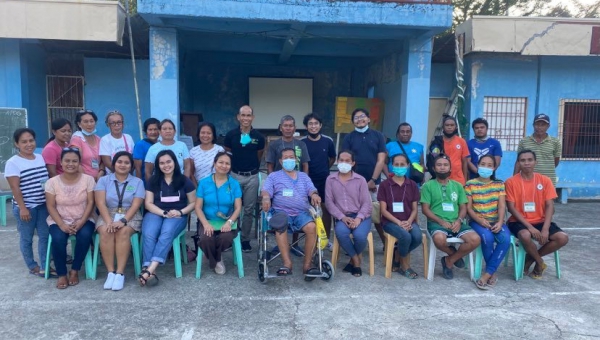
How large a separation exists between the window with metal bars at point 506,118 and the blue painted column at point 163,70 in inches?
248

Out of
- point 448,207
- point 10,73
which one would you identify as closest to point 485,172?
point 448,207

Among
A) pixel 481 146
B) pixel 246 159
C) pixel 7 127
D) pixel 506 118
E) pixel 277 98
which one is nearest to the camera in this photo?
pixel 246 159

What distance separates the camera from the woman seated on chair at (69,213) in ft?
13.6

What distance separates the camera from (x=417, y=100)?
314 inches

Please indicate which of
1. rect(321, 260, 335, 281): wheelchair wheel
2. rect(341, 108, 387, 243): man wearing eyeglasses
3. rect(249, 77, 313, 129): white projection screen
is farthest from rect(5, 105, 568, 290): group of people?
rect(249, 77, 313, 129): white projection screen

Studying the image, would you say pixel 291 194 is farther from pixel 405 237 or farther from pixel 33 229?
pixel 33 229

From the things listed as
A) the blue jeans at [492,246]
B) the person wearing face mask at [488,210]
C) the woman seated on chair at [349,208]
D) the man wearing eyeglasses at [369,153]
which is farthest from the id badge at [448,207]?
the man wearing eyeglasses at [369,153]

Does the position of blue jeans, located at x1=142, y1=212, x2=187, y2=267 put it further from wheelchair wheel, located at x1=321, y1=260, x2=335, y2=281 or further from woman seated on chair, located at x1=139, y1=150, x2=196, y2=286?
wheelchair wheel, located at x1=321, y1=260, x2=335, y2=281

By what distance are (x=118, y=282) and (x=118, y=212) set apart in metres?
0.69

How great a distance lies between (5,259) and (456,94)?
8638mm

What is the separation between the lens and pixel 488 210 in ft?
15.1

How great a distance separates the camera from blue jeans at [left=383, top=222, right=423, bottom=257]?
449cm

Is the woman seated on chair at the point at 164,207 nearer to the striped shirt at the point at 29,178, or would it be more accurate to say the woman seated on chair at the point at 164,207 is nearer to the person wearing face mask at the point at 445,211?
the striped shirt at the point at 29,178

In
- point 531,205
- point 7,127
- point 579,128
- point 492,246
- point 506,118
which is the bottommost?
point 492,246
